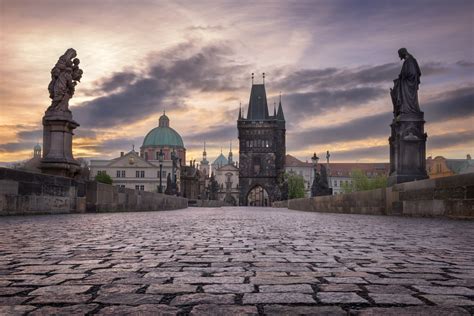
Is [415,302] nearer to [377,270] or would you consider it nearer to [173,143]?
[377,270]

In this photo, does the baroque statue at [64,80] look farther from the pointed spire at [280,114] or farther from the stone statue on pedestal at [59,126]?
the pointed spire at [280,114]

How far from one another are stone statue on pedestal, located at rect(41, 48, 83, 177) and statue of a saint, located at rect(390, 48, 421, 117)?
9.15 metres

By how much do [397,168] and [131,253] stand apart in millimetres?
11048

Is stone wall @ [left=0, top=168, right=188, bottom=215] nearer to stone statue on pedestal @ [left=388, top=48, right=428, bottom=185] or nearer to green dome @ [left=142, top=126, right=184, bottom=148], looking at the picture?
stone statue on pedestal @ [left=388, top=48, right=428, bottom=185]

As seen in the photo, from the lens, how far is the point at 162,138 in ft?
435

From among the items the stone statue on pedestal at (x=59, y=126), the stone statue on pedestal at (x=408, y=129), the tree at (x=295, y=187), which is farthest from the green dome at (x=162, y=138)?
the stone statue on pedestal at (x=408, y=129)

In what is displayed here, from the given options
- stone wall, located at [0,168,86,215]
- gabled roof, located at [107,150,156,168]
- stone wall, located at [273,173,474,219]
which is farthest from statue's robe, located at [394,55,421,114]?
gabled roof, located at [107,150,156,168]

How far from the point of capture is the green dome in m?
132

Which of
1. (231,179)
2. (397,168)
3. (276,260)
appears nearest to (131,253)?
(276,260)

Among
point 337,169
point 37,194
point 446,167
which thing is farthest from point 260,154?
point 37,194

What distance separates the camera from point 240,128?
4815 inches

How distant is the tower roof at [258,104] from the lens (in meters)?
123

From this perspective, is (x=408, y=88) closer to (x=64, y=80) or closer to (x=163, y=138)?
(x=64, y=80)

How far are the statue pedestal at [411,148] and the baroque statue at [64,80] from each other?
9.30 meters
